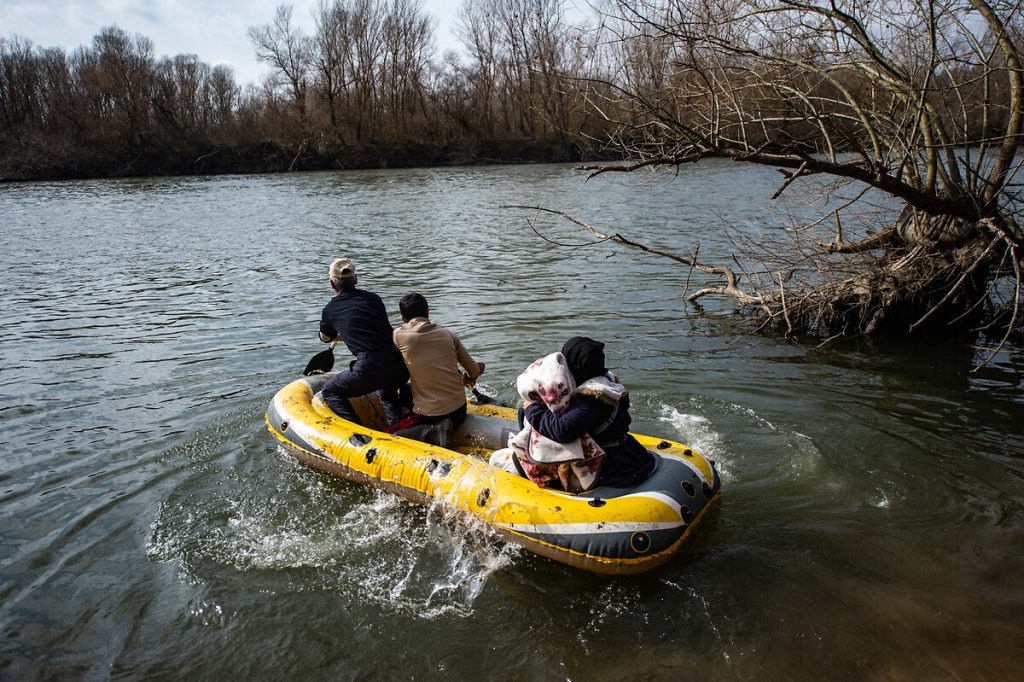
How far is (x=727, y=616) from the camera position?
4.12m

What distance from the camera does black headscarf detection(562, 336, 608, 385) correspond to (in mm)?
4113

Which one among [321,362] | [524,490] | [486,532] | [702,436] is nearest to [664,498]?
[524,490]

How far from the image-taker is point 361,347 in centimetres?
587

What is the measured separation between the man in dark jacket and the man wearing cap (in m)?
1.89

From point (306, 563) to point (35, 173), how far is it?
1605 inches

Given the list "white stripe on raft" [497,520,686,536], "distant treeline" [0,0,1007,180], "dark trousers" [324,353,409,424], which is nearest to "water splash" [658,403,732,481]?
"white stripe on raft" [497,520,686,536]

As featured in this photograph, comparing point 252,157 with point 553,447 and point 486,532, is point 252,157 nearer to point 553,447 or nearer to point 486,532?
point 486,532

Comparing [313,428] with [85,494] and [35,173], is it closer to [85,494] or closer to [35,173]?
[85,494]

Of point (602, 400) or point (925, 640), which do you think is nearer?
point (925, 640)

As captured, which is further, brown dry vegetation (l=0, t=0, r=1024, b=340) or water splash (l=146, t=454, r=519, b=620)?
brown dry vegetation (l=0, t=0, r=1024, b=340)

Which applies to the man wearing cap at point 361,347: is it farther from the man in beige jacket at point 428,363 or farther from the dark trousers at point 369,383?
the man in beige jacket at point 428,363

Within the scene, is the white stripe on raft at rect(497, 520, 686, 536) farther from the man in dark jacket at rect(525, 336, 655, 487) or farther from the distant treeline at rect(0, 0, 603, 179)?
the distant treeline at rect(0, 0, 603, 179)

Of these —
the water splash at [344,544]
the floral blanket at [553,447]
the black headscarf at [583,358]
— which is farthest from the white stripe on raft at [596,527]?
the black headscarf at [583,358]

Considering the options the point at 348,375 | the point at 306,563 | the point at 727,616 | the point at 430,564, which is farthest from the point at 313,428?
the point at 727,616
